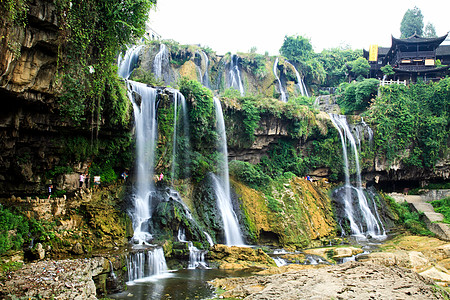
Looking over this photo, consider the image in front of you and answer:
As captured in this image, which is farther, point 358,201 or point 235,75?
point 235,75

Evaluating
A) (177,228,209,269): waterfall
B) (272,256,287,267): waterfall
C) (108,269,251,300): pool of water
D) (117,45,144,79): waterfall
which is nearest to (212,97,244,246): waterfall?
(272,256,287,267): waterfall

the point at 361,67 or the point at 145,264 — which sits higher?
the point at 361,67

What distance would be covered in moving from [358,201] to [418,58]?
21.6 m

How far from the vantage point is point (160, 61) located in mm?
27891

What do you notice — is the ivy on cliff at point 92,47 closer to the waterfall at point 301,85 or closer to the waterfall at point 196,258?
the waterfall at point 196,258

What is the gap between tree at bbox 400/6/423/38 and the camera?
46844mm

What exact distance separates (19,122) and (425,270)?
15498 millimetres

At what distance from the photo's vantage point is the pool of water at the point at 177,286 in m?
9.34

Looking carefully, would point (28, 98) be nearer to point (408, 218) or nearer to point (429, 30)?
point (408, 218)

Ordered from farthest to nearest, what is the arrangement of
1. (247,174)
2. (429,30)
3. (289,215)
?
(429,30), (247,174), (289,215)

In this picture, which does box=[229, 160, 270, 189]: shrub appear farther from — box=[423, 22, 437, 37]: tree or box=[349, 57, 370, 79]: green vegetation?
box=[423, 22, 437, 37]: tree

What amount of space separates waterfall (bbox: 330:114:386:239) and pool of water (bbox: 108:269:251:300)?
12.6 metres

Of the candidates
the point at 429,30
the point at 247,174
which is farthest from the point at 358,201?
the point at 429,30

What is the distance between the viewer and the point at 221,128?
1956 cm
